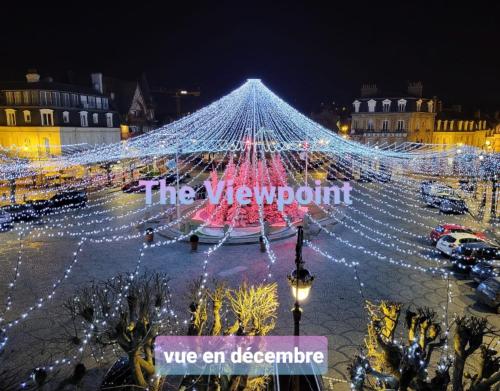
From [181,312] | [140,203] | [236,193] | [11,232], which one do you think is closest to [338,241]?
[236,193]

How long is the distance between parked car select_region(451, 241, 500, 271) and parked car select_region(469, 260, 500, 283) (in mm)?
1058

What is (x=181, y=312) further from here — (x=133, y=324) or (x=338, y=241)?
(x=338, y=241)

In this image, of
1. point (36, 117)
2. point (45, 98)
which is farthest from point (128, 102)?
point (36, 117)

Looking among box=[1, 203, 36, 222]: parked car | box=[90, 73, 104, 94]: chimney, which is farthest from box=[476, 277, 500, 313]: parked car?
box=[90, 73, 104, 94]: chimney

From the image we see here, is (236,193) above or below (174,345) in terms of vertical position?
above

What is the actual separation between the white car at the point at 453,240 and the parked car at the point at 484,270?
2311mm

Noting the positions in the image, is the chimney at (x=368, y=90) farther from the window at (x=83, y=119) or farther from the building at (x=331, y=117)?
the window at (x=83, y=119)

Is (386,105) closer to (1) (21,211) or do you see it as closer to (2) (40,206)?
(2) (40,206)

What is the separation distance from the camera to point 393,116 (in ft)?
159

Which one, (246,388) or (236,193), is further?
(236,193)

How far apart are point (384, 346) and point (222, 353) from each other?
10.8ft

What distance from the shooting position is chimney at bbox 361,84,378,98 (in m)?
50.7

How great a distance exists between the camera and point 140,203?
30.7 m

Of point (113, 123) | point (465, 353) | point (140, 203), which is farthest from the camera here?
point (113, 123)
